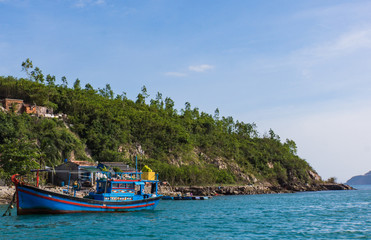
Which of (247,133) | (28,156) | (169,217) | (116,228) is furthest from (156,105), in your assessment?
(116,228)

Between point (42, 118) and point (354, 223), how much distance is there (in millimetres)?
68411

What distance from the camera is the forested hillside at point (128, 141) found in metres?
74.3

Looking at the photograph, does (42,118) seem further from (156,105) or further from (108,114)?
(156,105)

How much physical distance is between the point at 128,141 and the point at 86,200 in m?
60.1

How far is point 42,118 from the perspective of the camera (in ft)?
273

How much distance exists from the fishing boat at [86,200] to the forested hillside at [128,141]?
22.5m

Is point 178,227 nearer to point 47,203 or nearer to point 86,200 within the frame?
point 86,200

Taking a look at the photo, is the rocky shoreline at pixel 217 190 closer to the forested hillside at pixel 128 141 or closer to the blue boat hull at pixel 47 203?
the forested hillside at pixel 128 141

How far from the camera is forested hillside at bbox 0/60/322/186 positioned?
74312 mm

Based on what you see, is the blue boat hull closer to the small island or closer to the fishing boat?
the fishing boat

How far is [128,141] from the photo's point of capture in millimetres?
96938

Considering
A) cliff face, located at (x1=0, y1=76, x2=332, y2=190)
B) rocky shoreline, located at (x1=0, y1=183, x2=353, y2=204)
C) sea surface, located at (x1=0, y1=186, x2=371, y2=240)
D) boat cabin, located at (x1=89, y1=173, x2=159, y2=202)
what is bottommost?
sea surface, located at (x1=0, y1=186, x2=371, y2=240)

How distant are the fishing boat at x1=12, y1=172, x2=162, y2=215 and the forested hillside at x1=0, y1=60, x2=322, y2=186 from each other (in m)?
22.5

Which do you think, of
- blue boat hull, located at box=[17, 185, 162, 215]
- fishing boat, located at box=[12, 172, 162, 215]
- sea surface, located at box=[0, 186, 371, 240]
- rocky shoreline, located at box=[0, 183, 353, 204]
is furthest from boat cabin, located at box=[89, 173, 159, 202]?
rocky shoreline, located at box=[0, 183, 353, 204]
